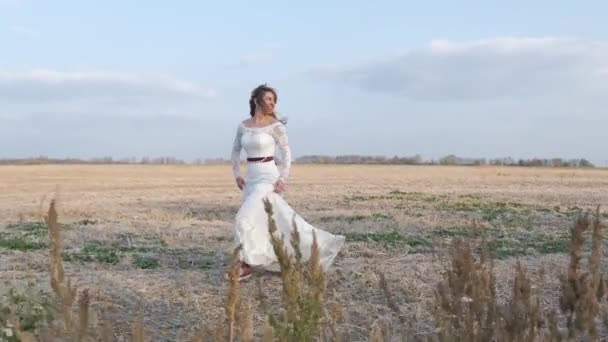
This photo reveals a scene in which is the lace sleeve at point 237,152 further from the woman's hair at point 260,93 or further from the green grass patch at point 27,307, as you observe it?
the green grass patch at point 27,307

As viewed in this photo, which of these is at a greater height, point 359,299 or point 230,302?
point 230,302

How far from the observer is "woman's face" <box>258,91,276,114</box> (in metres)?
7.96

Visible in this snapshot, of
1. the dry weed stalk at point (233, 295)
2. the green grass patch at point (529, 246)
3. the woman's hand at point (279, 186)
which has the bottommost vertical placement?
the green grass patch at point (529, 246)

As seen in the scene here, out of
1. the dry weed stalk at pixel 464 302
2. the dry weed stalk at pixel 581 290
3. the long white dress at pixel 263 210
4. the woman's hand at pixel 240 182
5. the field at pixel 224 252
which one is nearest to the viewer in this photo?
the dry weed stalk at pixel 581 290

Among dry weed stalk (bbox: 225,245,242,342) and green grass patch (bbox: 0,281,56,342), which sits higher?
dry weed stalk (bbox: 225,245,242,342)

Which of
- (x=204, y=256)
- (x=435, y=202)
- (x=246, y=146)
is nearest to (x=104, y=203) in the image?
(x=435, y=202)

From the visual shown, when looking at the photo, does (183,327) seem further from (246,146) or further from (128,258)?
(128,258)

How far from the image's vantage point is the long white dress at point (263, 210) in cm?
770

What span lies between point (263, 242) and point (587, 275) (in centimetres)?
535

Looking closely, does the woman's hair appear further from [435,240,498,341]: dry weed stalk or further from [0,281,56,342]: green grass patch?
[435,240,498,341]: dry weed stalk

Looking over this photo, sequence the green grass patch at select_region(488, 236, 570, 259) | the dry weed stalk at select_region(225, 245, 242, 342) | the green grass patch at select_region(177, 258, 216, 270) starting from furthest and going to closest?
the green grass patch at select_region(488, 236, 570, 259)
the green grass patch at select_region(177, 258, 216, 270)
the dry weed stalk at select_region(225, 245, 242, 342)

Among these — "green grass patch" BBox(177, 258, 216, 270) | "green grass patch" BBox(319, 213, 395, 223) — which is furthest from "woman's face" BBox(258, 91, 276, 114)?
"green grass patch" BBox(319, 213, 395, 223)

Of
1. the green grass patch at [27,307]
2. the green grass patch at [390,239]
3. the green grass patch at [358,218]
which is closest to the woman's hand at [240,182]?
the green grass patch at [27,307]

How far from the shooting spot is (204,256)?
9.95 meters
